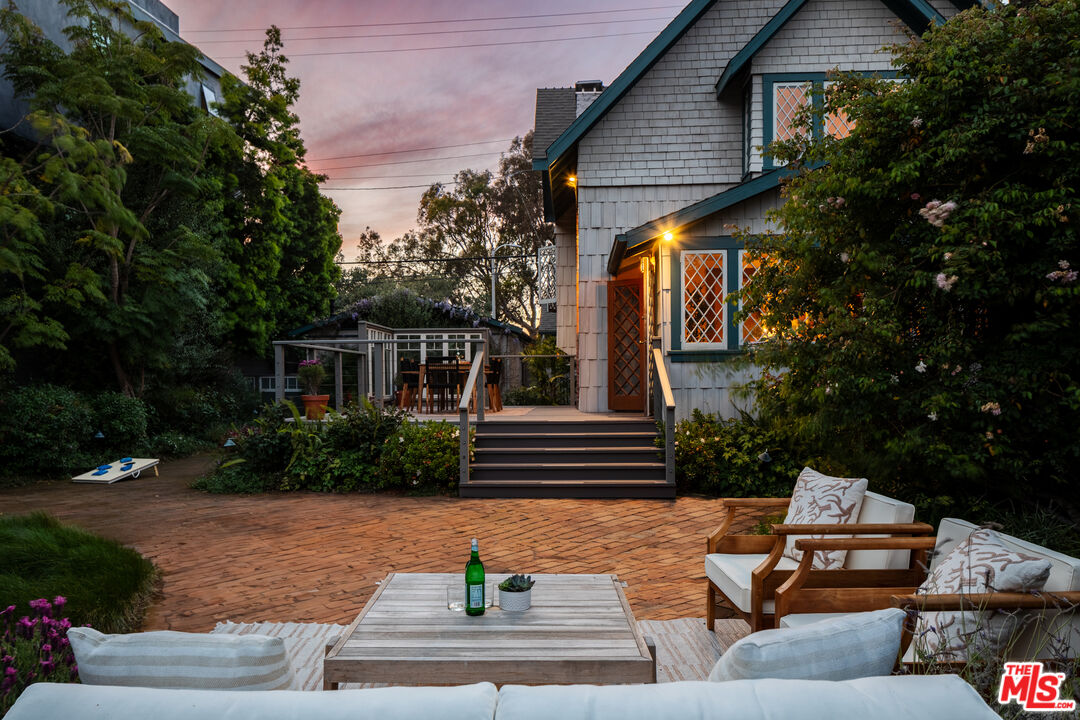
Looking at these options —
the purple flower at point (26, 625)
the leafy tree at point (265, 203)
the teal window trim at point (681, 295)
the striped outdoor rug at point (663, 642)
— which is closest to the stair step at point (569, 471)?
the teal window trim at point (681, 295)

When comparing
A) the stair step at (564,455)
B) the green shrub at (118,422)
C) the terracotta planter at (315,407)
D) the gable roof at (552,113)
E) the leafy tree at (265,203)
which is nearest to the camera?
the stair step at (564,455)

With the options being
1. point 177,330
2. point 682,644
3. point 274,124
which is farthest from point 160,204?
point 682,644

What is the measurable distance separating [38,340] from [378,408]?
19.0 feet

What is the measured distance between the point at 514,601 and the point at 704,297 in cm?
711

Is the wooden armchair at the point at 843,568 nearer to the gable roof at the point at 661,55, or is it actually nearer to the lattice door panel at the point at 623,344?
the lattice door panel at the point at 623,344

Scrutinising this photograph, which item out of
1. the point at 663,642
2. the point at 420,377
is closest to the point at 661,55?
the point at 420,377

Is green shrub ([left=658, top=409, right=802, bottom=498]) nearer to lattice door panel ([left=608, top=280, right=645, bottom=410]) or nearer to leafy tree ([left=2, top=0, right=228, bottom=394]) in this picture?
lattice door panel ([left=608, top=280, right=645, bottom=410])

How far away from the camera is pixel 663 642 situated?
12.2ft

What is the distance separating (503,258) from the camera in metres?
28.0

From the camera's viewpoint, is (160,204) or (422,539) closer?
(422,539)

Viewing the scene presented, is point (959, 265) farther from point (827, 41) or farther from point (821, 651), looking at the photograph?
point (827, 41)

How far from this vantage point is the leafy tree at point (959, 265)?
3652mm

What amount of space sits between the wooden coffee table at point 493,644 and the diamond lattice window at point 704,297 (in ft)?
21.7

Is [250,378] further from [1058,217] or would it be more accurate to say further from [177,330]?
[1058,217]
